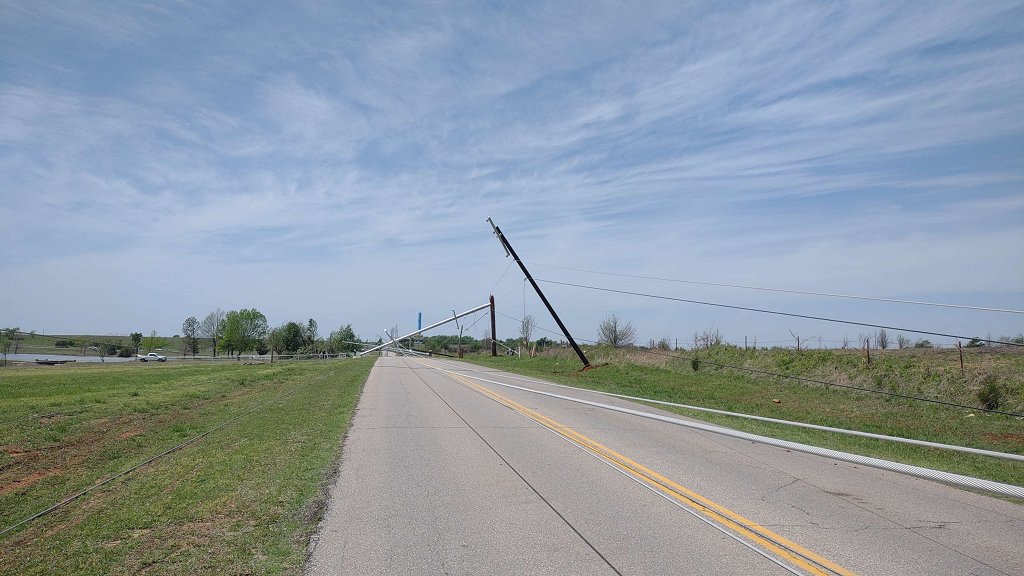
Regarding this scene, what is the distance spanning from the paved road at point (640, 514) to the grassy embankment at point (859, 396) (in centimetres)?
314

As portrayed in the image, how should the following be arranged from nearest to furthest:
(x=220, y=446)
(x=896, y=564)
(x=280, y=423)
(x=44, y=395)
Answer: (x=896, y=564), (x=220, y=446), (x=280, y=423), (x=44, y=395)

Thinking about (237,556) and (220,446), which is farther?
(220,446)

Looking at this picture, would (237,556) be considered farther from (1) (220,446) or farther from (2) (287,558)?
(1) (220,446)

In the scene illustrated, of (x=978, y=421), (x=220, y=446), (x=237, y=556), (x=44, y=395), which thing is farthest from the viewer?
(x=44, y=395)

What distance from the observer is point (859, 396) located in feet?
73.6

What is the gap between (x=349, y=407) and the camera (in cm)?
1870

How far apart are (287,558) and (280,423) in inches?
425

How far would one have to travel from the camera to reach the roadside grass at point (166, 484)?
6.20 metres

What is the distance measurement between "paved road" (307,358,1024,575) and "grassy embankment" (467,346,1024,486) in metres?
3.14

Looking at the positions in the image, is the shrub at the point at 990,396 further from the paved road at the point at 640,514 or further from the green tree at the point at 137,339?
the green tree at the point at 137,339

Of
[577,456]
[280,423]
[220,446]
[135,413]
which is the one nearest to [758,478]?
[577,456]

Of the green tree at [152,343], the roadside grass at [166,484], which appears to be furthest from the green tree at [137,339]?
the roadside grass at [166,484]

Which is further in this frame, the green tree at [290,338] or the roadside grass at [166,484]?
the green tree at [290,338]

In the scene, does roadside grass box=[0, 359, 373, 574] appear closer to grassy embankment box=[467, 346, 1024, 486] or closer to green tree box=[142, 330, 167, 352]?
grassy embankment box=[467, 346, 1024, 486]
